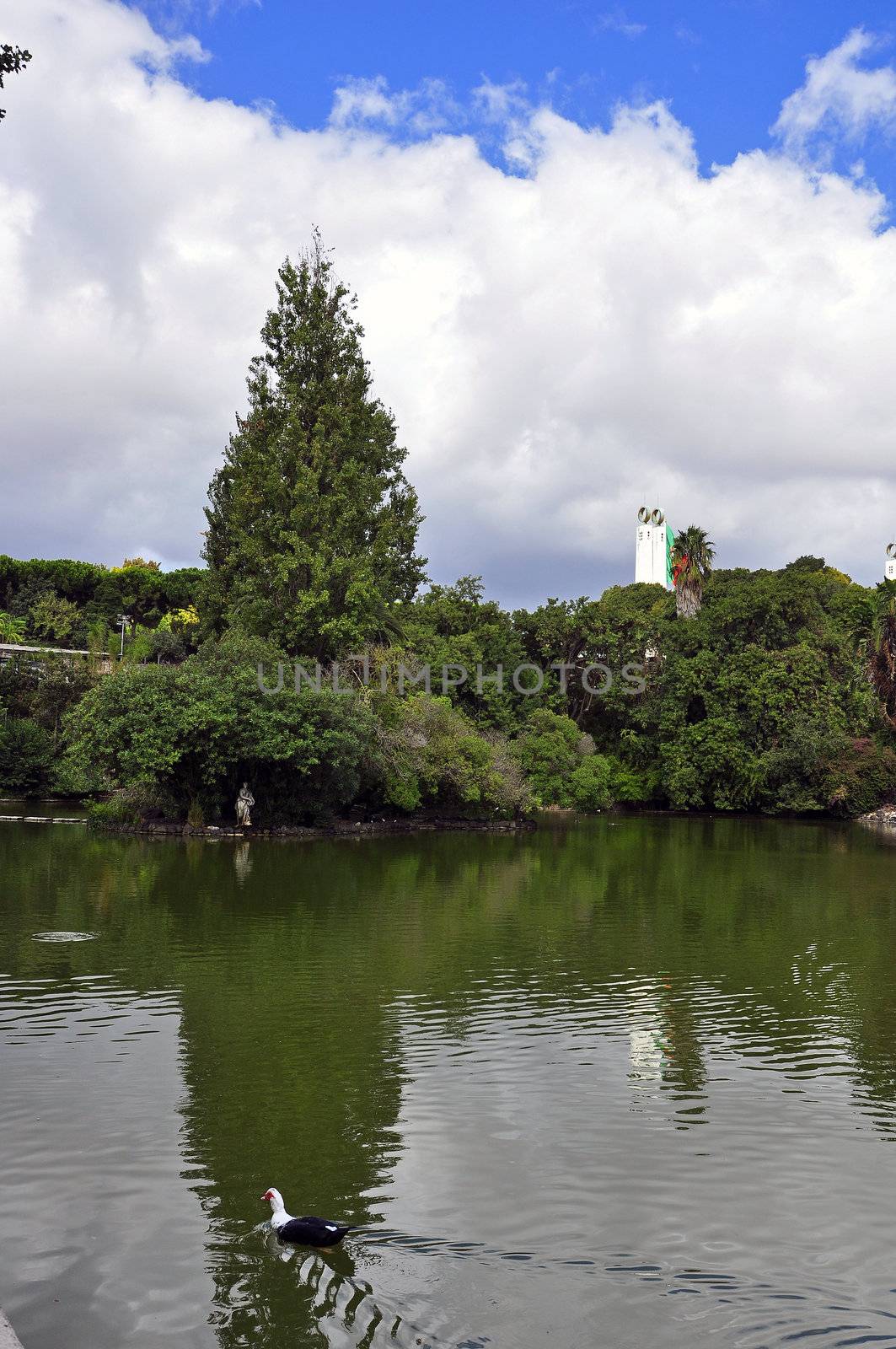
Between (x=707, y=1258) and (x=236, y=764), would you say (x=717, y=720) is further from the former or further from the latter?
(x=707, y=1258)

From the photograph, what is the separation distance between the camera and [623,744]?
151 feet

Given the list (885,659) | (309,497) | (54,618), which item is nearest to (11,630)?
(54,618)

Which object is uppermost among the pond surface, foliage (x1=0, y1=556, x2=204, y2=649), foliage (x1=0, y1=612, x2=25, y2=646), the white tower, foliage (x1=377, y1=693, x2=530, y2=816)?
the white tower

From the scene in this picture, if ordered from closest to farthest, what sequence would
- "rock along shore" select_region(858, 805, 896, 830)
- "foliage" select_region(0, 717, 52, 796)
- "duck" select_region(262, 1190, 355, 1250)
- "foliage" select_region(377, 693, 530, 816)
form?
"duck" select_region(262, 1190, 355, 1250) < "foliage" select_region(377, 693, 530, 816) < "foliage" select_region(0, 717, 52, 796) < "rock along shore" select_region(858, 805, 896, 830)

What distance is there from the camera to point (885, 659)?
4056 cm

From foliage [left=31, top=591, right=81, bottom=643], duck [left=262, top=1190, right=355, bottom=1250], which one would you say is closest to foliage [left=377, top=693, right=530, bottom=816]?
duck [left=262, top=1190, right=355, bottom=1250]

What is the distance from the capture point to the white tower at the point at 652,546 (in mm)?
105312

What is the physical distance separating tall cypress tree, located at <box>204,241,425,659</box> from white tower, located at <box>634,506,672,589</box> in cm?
7126

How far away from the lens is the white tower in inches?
4146

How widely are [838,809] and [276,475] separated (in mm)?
24051

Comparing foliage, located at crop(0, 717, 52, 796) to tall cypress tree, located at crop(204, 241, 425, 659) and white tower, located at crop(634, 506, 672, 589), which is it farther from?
white tower, located at crop(634, 506, 672, 589)

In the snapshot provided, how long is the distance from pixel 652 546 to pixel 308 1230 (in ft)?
343

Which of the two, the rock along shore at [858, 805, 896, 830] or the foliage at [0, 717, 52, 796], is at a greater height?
the foliage at [0, 717, 52, 796]

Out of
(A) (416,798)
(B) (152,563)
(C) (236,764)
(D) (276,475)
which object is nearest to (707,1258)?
(C) (236,764)
